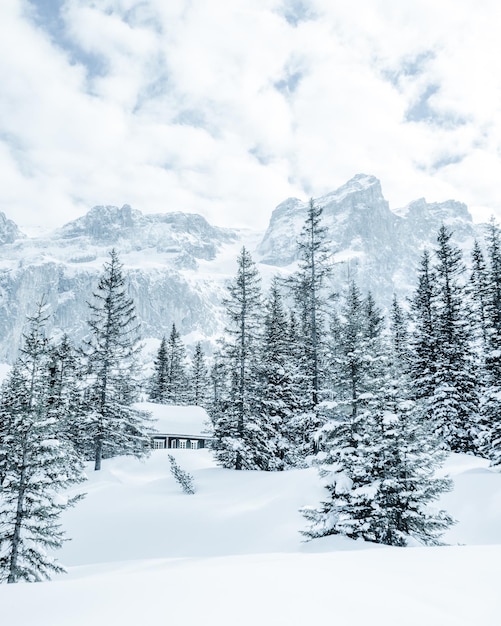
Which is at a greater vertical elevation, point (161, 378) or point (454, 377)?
point (161, 378)

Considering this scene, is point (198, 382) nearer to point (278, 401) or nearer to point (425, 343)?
point (278, 401)

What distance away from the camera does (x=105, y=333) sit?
99.7 feet

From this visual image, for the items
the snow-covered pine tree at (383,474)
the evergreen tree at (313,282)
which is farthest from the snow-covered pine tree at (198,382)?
the snow-covered pine tree at (383,474)

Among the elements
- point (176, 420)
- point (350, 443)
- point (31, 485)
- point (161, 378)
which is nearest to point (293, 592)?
point (350, 443)

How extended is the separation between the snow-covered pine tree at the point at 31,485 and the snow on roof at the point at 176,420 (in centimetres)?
3647

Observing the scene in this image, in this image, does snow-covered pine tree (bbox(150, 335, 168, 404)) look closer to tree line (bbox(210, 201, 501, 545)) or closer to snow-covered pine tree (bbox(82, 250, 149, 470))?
tree line (bbox(210, 201, 501, 545))

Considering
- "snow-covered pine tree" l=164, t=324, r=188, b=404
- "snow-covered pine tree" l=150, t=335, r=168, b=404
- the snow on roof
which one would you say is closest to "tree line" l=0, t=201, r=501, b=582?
the snow on roof

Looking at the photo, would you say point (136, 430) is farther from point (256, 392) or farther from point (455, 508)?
point (455, 508)

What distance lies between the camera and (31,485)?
11930 mm

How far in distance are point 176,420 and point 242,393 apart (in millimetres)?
27678

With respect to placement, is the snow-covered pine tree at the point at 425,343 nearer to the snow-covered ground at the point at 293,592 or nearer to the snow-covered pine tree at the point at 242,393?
the snow-covered pine tree at the point at 242,393

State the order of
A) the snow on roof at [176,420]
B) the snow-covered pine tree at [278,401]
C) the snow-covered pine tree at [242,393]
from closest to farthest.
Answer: the snow-covered pine tree at [242,393]
the snow-covered pine tree at [278,401]
the snow on roof at [176,420]

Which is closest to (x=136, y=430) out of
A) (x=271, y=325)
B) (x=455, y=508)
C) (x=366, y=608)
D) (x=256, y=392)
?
(x=256, y=392)

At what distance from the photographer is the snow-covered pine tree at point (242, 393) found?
24953mm
